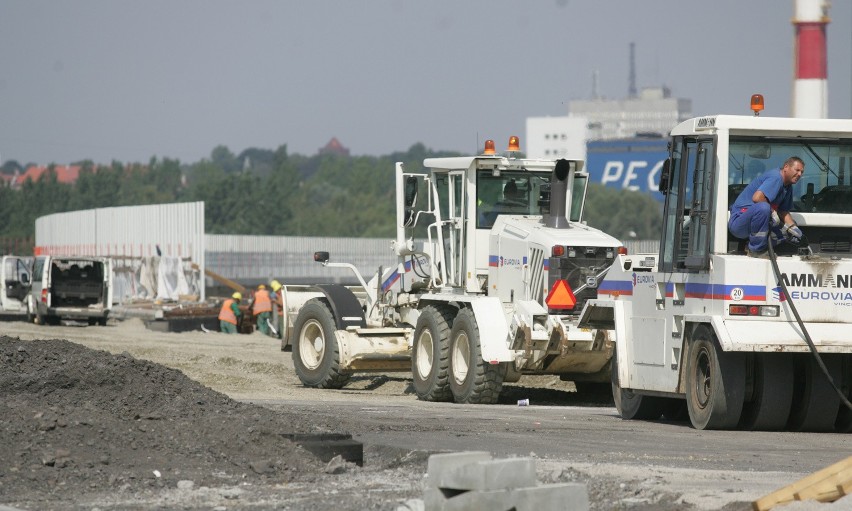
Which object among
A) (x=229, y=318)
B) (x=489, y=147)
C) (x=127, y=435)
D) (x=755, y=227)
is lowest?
(x=229, y=318)

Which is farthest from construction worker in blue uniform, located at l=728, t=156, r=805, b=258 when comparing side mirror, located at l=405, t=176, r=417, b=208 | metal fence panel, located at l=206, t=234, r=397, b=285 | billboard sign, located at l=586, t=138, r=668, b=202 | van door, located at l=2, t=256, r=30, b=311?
billboard sign, located at l=586, t=138, r=668, b=202

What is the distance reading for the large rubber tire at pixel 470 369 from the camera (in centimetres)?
1656

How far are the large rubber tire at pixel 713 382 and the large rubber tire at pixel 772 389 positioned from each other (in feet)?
0.77

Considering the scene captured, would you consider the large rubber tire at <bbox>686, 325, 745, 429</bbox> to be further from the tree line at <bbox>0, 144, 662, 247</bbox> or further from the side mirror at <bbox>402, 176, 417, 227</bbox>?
the tree line at <bbox>0, 144, 662, 247</bbox>

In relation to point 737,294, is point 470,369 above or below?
below

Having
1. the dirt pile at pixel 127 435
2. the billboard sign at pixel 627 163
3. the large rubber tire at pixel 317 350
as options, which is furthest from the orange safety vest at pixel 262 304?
the billboard sign at pixel 627 163

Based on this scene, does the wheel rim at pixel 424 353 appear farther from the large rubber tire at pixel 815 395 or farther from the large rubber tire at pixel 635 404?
the large rubber tire at pixel 815 395

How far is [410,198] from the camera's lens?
18.1m

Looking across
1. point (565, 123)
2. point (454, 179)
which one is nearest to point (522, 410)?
point (454, 179)

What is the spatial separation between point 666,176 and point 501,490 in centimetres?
660

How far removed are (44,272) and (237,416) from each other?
26.9 m

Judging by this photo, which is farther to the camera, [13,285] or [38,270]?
[13,285]

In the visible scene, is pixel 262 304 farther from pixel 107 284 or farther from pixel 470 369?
pixel 470 369

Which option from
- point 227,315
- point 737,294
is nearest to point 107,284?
point 227,315
